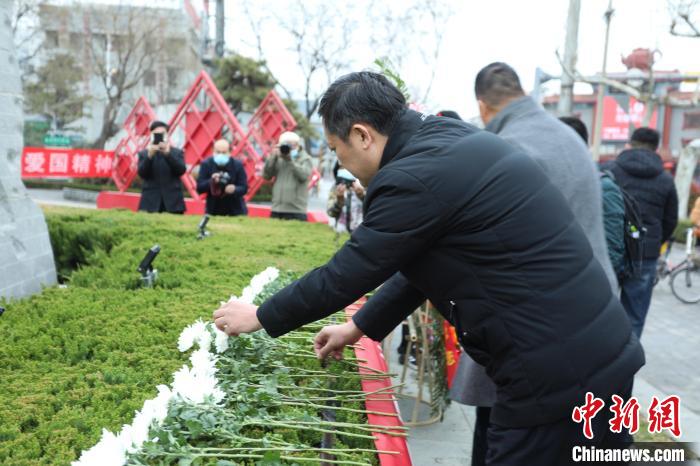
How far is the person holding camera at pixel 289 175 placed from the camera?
7574mm

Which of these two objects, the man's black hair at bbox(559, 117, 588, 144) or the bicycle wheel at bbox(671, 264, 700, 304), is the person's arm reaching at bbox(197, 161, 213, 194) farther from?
the bicycle wheel at bbox(671, 264, 700, 304)

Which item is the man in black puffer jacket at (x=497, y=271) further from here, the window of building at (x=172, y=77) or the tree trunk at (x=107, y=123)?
the window of building at (x=172, y=77)

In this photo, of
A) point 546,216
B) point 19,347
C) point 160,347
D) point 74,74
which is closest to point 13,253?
point 19,347

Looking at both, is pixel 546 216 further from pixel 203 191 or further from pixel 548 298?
pixel 203 191

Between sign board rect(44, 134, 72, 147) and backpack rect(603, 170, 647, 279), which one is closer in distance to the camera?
backpack rect(603, 170, 647, 279)

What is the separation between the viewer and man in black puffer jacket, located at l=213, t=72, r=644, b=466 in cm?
157

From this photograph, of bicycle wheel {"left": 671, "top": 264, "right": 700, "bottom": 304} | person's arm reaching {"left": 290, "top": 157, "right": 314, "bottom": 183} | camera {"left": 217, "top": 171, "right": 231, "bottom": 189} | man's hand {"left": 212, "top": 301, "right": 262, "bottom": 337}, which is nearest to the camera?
man's hand {"left": 212, "top": 301, "right": 262, "bottom": 337}

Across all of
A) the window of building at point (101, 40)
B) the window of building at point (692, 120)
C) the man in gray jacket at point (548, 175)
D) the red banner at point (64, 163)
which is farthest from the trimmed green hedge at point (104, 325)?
the window of building at point (692, 120)

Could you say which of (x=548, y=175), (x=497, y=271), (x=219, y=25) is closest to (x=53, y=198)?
(x=219, y=25)

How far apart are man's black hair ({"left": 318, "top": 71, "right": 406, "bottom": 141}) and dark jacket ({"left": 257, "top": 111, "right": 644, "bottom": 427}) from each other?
0.12 meters

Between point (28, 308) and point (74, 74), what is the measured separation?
83.6ft

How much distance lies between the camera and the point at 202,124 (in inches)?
554

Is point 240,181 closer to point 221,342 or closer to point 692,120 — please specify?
point 221,342

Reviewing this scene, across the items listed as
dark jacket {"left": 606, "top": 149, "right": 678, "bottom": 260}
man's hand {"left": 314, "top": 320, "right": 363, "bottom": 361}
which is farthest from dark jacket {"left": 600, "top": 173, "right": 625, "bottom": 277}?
man's hand {"left": 314, "top": 320, "right": 363, "bottom": 361}
